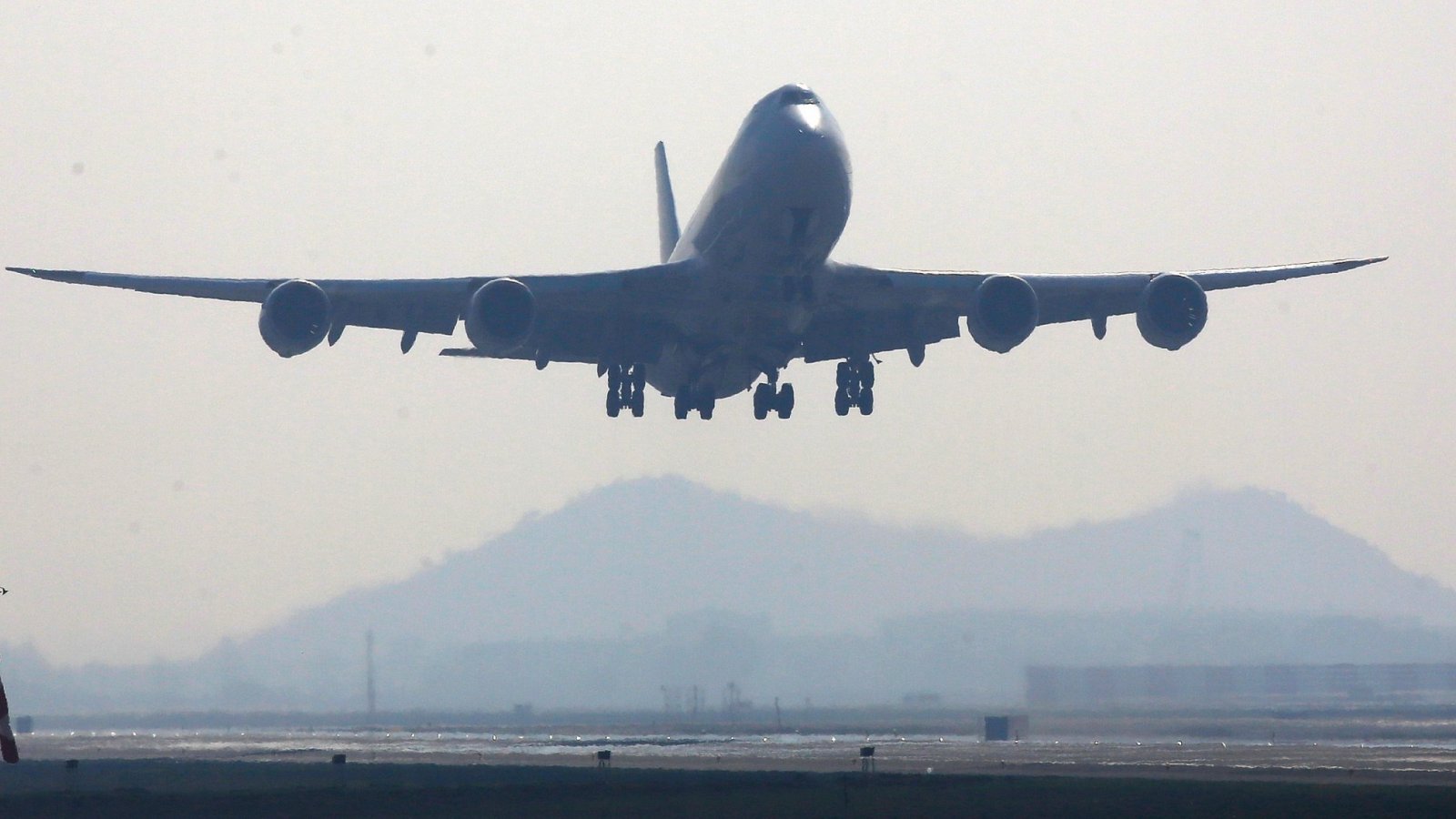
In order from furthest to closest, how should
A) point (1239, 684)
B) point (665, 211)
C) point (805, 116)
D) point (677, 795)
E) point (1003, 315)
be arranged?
point (1239, 684) < point (665, 211) < point (1003, 315) < point (805, 116) < point (677, 795)

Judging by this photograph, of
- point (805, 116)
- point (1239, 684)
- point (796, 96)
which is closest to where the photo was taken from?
point (805, 116)

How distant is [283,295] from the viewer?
43.0 m

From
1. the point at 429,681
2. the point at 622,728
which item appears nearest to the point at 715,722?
the point at 622,728

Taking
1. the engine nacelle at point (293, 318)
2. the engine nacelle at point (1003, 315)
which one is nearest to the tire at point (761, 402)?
the engine nacelle at point (1003, 315)

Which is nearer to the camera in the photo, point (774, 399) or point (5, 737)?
point (5, 737)

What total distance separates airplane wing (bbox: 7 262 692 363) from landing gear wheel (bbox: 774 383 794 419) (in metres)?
5.91

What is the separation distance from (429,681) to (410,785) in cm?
6449

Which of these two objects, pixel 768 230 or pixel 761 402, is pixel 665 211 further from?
pixel 768 230

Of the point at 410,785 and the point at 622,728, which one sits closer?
the point at 410,785

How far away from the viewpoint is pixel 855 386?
51.5m

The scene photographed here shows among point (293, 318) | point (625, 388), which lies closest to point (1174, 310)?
point (625, 388)

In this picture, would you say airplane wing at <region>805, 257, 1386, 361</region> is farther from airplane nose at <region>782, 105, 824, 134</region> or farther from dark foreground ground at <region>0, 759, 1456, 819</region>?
dark foreground ground at <region>0, 759, 1456, 819</region>

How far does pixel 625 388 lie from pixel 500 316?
7.87 metres

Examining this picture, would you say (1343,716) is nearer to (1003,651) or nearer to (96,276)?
(1003,651)
